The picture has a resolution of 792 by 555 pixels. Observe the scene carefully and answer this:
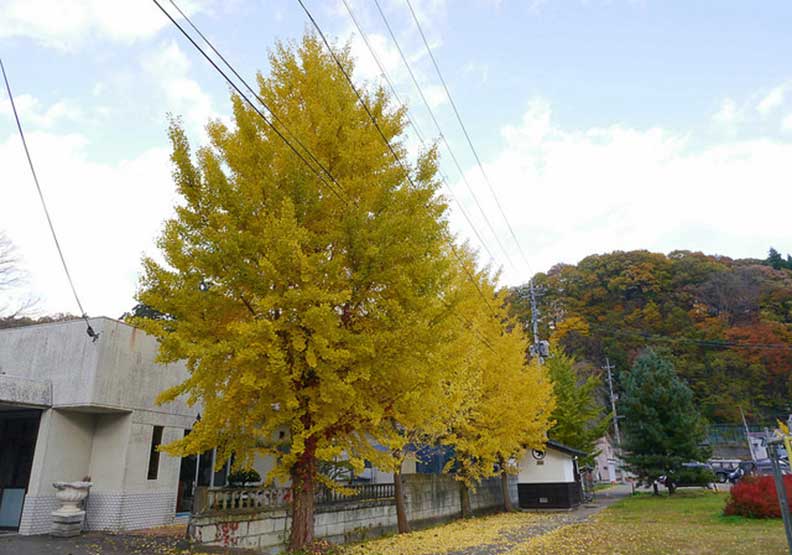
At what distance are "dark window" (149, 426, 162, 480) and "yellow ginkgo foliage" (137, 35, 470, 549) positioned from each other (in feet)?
16.8

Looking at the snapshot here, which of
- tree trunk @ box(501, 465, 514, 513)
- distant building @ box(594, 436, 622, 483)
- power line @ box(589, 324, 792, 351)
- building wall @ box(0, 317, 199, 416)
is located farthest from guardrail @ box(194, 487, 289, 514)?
distant building @ box(594, 436, 622, 483)

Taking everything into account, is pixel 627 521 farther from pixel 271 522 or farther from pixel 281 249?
pixel 281 249

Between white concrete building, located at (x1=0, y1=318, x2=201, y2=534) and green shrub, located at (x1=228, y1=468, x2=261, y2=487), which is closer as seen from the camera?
white concrete building, located at (x1=0, y1=318, x2=201, y2=534)

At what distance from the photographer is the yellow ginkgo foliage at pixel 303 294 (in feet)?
22.1

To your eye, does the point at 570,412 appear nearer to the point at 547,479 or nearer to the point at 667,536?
the point at 547,479

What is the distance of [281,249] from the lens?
6.61 m

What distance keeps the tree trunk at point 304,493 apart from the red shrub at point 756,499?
526 inches

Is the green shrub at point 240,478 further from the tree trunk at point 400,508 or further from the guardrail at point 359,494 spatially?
the tree trunk at point 400,508

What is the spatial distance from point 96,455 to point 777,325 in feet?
173

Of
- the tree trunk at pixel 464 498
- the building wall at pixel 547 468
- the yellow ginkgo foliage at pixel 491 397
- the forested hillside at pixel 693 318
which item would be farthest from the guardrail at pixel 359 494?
the forested hillside at pixel 693 318

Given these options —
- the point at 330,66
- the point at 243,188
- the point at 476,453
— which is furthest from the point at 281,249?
the point at 476,453

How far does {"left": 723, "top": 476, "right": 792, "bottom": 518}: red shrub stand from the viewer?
13750 mm

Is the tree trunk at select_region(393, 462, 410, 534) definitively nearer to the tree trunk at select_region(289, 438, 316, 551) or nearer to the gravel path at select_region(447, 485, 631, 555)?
the gravel path at select_region(447, 485, 631, 555)

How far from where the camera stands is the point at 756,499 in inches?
551
